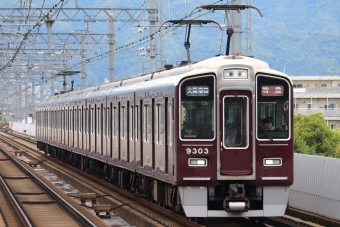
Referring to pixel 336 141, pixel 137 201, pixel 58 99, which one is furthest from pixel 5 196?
pixel 336 141

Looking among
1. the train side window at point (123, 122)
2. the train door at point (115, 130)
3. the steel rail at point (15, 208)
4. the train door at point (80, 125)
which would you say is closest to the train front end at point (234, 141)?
the steel rail at point (15, 208)

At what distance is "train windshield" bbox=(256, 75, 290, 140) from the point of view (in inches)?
486

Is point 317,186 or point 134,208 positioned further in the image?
point 134,208

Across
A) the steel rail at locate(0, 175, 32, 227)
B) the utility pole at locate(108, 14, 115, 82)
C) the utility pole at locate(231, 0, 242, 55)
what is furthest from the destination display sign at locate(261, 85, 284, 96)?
the utility pole at locate(108, 14, 115, 82)

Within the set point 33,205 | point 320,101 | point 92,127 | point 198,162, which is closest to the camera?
point 198,162

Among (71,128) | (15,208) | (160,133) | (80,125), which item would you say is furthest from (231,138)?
(71,128)

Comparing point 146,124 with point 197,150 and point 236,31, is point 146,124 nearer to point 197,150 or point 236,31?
point 236,31

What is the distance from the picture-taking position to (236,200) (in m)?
12.1

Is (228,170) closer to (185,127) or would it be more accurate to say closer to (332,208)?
(185,127)

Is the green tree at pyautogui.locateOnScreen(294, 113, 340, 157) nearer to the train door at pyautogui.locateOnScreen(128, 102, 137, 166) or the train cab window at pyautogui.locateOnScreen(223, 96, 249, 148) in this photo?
the train door at pyautogui.locateOnScreen(128, 102, 137, 166)

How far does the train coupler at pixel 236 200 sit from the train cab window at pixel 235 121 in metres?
0.63

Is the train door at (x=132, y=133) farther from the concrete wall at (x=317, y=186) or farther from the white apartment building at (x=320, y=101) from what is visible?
the white apartment building at (x=320, y=101)

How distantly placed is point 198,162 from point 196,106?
0.83m

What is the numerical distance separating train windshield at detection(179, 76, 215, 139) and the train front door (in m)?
0.20
